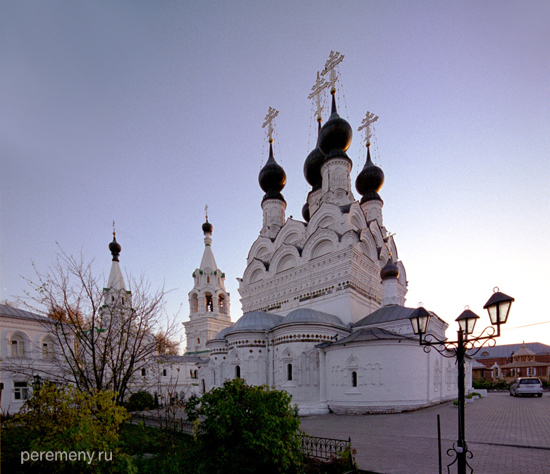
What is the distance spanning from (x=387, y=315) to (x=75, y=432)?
1685 cm

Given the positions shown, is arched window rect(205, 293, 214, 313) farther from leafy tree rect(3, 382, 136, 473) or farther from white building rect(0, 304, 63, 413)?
leafy tree rect(3, 382, 136, 473)

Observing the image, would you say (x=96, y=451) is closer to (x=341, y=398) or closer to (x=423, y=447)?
(x=423, y=447)

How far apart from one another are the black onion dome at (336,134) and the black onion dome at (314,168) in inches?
168

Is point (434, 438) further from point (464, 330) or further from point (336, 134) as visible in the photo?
point (336, 134)

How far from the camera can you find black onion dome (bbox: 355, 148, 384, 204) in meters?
29.4

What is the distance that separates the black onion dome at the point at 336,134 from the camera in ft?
→ 80.6

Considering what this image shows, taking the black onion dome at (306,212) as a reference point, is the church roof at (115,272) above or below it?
below

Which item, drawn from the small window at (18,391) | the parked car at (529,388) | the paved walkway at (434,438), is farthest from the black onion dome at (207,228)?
the parked car at (529,388)

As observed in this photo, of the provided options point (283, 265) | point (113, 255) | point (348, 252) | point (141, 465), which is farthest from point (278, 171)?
point (141, 465)

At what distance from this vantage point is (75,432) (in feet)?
16.3

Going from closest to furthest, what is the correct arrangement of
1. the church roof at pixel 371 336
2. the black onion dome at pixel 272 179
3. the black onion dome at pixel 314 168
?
the church roof at pixel 371 336 < the black onion dome at pixel 272 179 < the black onion dome at pixel 314 168

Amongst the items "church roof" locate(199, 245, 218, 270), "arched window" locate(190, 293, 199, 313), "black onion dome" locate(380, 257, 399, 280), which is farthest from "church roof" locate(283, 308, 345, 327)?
"arched window" locate(190, 293, 199, 313)

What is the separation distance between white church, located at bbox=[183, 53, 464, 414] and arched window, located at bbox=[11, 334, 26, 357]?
10.4 m

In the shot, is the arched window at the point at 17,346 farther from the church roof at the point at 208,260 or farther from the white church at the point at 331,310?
the church roof at the point at 208,260
